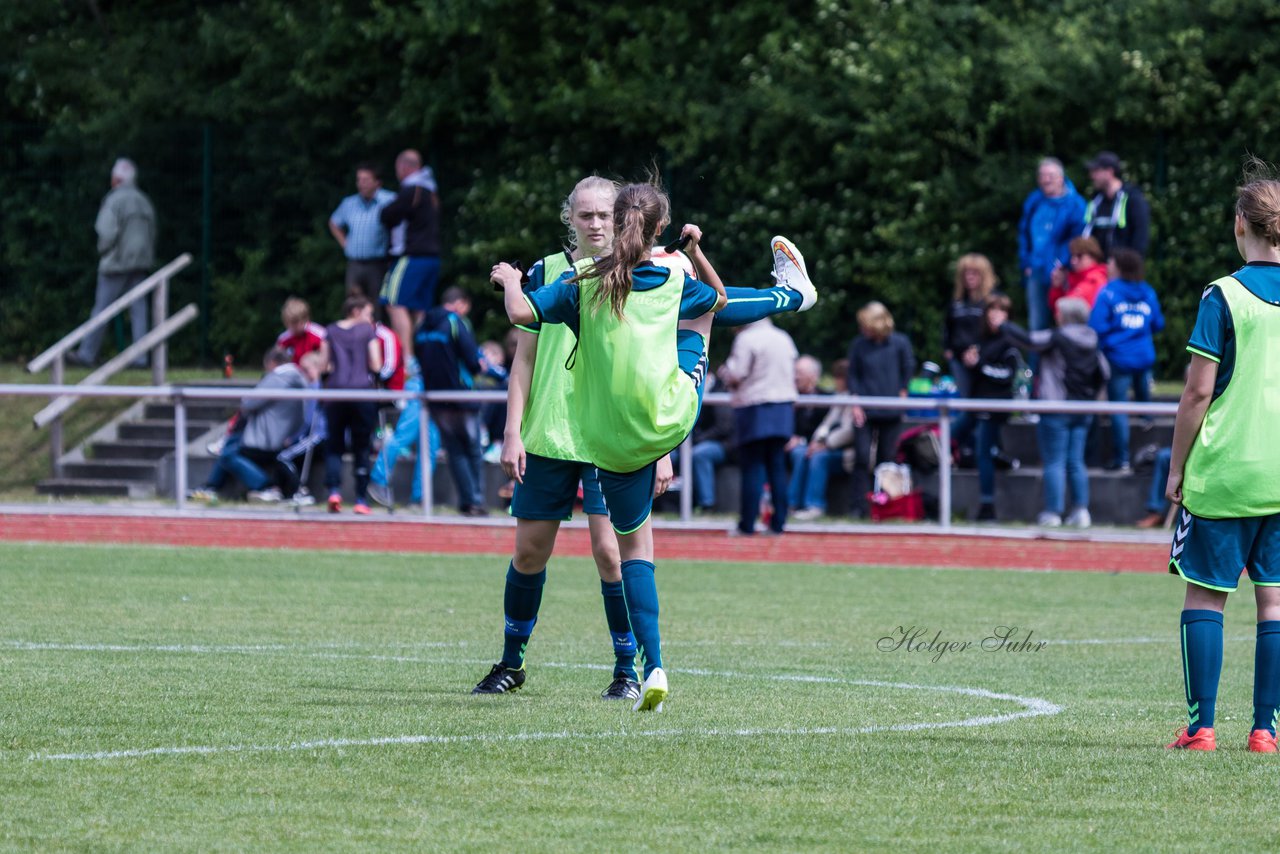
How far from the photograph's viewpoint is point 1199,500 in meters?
6.61

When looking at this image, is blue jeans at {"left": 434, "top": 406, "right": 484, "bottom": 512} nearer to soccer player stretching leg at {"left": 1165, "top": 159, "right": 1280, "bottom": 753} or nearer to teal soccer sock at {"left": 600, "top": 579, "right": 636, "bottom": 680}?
teal soccer sock at {"left": 600, "top": 579, "right": 636, "bottom": 680}

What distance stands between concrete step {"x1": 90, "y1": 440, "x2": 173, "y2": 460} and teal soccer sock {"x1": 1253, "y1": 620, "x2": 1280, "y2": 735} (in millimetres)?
16250

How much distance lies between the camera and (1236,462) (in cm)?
656

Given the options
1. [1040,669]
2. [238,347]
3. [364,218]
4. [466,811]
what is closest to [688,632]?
[1040,669]

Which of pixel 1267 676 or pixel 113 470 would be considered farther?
pixel 113 470

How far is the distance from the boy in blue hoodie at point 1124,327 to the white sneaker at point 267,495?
7286 millimetres

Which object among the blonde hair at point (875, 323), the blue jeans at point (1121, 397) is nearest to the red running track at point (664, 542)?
the blue jeans at point (1121, 397)

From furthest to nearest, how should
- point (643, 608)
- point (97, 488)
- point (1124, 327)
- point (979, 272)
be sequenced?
1. point (97, 488)
2. point (979, 272)
3. point (1124, 327)
4. point (643, 608)

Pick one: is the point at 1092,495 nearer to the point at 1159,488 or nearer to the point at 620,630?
the point at 1159,488

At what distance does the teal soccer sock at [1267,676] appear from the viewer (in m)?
6.61

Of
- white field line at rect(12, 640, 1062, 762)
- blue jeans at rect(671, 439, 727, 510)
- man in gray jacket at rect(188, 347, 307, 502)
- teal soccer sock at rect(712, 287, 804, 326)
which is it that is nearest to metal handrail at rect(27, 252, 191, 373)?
man in gray jacket at rect(188, 347, 307, 502)

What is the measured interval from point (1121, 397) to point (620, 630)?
34.3 feet

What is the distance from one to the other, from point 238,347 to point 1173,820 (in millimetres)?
21311

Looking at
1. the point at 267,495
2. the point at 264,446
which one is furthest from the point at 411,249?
the point at 267,495
